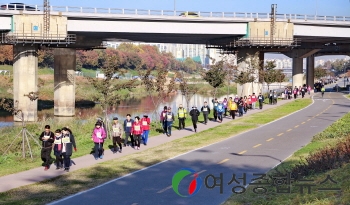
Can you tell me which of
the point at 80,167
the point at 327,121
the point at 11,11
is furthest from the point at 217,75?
the point at 80,167

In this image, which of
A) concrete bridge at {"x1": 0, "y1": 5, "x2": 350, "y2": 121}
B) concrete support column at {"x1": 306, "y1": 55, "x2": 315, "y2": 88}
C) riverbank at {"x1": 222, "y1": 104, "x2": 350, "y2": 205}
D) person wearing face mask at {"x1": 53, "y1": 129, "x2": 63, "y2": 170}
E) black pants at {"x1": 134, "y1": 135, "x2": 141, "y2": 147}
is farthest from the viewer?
concrete support column at {"x1": 306, "y1": 55, "x2": 315, "y2": 88}

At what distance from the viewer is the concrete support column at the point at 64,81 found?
6384 centimetres

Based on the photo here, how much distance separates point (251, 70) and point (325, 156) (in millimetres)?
44095

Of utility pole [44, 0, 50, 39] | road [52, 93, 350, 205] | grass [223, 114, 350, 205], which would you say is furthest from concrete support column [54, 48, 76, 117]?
grass [223, 114, 350, 205]

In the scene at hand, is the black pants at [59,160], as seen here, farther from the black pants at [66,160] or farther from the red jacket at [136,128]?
the red jacket at [136,128]

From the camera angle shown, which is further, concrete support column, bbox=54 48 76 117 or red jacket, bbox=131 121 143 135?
concrete support column, bbox=54 48 76 117

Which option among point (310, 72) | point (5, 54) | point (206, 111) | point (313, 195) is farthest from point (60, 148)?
point (5, 54)

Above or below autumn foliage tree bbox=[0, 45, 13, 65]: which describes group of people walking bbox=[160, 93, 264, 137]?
below

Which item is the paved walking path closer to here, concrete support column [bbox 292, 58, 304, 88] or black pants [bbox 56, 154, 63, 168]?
black pants [bbox 56, 154, 63, 168]

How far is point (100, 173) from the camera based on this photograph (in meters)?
20.0

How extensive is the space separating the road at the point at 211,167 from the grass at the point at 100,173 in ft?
1.84

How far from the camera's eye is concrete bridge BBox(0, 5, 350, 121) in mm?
55125

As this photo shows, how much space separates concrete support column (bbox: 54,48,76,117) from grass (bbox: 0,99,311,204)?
1306 inches

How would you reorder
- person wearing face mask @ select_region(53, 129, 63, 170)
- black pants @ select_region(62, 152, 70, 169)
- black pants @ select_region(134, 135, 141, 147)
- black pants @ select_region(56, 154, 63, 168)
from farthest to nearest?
black pants @ select_region(134, 135, 141, 147) → black pants @ select_region(56, 154, 63, 168) → person wearing face mask @ select_region(53, 129, 63, 170) → black pants @ select_region(62, 152, 70, 169)
